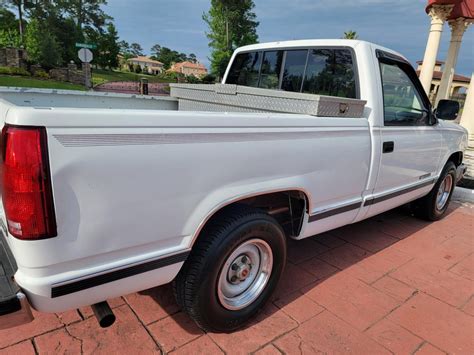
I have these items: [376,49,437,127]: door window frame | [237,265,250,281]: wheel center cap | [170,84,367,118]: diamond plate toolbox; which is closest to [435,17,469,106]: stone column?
[376,49,437,127]: door window frame

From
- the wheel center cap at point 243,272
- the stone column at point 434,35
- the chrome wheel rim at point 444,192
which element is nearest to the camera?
the wheel center cap at point 243,272

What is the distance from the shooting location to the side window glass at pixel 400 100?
124 inches

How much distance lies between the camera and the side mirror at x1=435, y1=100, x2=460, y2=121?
385 cm

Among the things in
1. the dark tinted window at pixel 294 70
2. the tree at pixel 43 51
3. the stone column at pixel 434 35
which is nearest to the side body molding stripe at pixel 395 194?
the dark tinted window at pixel 294 70

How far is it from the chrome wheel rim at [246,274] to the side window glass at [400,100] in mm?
1717

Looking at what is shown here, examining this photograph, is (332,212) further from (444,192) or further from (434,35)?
(434,35)

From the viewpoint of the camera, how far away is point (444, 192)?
16.5 ft

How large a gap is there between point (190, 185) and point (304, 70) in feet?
7.47

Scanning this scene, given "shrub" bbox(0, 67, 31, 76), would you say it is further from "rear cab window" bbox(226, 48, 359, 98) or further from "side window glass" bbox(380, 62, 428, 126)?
"side window glass" bbox(380, 62, 428, 126)

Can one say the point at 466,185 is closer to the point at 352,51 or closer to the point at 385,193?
the point at 385,193

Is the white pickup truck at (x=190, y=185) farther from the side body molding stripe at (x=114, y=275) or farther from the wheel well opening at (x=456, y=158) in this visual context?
the wheel well opening at (x=456, y=158)

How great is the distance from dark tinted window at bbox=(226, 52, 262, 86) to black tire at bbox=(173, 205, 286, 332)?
2.34 metres

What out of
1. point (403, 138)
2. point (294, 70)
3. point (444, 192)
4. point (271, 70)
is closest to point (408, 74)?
point (403, 138)

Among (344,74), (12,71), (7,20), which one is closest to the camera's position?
(344,74)
